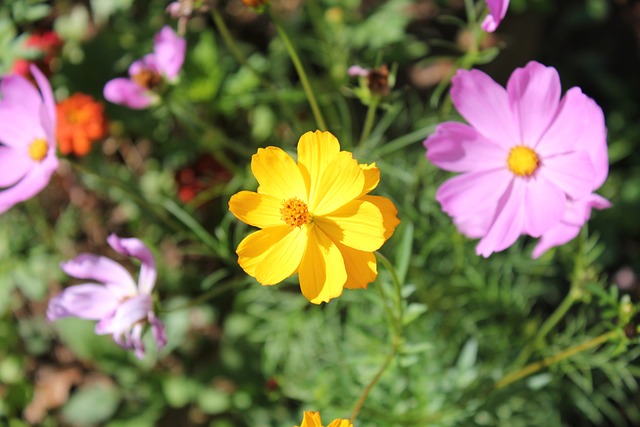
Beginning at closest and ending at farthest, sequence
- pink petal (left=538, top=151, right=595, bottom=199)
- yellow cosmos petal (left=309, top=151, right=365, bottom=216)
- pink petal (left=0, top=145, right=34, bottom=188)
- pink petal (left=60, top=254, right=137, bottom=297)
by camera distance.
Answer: yellow cosmos petal (left=309, top=151, right=365, bottom=216)
pink petal (left=538, top=151, right=595, bottom=199)
pink petal (left=60, top=254, right=137, bottom=297)
pink petal (left=0, top=145, right=34, bottom=188)

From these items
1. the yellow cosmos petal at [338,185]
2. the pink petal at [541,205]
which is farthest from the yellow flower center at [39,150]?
the pink petal at [541,205]

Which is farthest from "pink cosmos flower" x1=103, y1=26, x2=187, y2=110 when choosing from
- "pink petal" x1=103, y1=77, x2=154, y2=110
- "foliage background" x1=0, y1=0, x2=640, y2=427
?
"foliage background" x1=0, y1=0, x2=640, y2=427

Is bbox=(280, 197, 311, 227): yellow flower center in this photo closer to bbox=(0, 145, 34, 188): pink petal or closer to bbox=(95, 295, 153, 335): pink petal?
bbox=(95, 295, 153, 335): pink petal

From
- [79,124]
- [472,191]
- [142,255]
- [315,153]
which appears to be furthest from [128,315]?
[79,124]

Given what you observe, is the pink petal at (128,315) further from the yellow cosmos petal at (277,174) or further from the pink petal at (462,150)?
the pink petal at (462,150)

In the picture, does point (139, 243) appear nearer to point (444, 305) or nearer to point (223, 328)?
point (444, 305)

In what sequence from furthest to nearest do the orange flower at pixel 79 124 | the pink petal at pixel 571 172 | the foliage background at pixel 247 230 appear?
the orange flower at pixel 79 124 < the foliage background at pixel 247 230 < the pink petal at pixel 571 172
